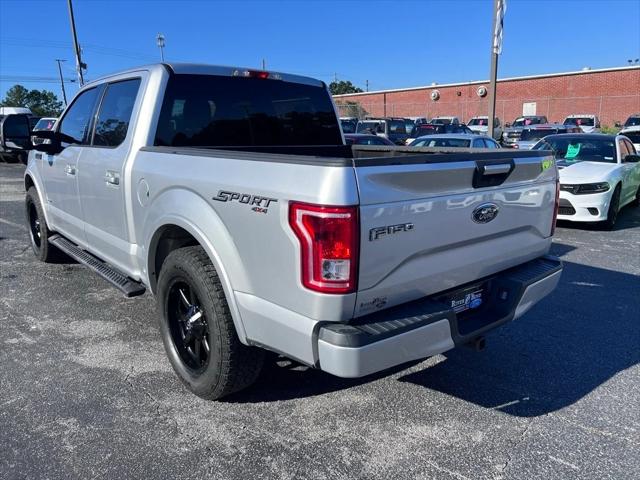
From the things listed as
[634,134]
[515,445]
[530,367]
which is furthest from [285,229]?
[634,134]

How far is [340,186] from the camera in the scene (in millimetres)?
2201

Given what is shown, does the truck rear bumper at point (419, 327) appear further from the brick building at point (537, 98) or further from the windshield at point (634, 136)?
the brick building at point (537, 98)

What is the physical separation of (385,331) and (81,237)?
11.3ft

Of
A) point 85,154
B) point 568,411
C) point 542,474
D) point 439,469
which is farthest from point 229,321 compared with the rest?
point 85,154

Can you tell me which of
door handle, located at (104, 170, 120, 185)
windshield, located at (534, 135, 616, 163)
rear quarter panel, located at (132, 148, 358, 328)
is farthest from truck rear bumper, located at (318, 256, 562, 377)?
windshield, located at (534, 135, 616, 163)

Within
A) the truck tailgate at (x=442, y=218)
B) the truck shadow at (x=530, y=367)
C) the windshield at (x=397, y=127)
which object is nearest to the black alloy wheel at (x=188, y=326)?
the truck shadow at (x=530, y=367)

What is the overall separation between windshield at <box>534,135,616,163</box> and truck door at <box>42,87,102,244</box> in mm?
7588

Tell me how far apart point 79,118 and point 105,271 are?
1585 millimetres

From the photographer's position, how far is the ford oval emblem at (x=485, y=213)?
111 inches

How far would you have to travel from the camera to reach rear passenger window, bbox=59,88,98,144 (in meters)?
4.59

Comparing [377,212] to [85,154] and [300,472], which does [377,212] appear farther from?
[85,154]

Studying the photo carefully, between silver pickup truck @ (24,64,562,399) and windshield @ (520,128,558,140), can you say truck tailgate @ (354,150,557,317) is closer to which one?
silver pickup truck @ (24,64,562,399)

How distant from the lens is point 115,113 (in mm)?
4074

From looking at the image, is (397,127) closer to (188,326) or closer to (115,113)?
(115,113)
